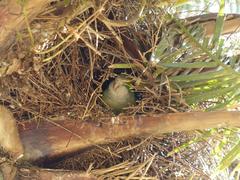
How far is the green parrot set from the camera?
110 centimetres

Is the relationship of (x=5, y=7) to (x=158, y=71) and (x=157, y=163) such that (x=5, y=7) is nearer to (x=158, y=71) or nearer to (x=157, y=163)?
(x=158, y=71)

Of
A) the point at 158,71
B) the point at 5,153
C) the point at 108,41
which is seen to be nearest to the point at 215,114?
the point at 158,71

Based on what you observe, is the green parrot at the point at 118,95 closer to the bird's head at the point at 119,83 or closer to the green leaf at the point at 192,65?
the bird's head at the point at 119,83

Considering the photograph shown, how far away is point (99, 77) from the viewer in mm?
1121

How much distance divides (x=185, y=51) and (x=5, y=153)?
455 mm

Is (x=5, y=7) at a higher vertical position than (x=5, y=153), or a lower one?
higher

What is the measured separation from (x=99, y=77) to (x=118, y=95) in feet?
0.20

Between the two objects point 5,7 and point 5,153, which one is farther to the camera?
point 5,153

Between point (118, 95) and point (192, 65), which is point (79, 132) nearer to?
point (118, 95)

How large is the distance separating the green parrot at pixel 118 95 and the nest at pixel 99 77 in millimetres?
14

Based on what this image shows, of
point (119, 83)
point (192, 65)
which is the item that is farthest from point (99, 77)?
point (192, 65)

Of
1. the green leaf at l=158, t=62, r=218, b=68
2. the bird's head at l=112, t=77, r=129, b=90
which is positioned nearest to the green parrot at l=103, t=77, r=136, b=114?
the bird's head at l=112, t=77, r=129, b=90

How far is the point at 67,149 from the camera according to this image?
3.65 ft

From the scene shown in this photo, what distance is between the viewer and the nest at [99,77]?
1027mm
